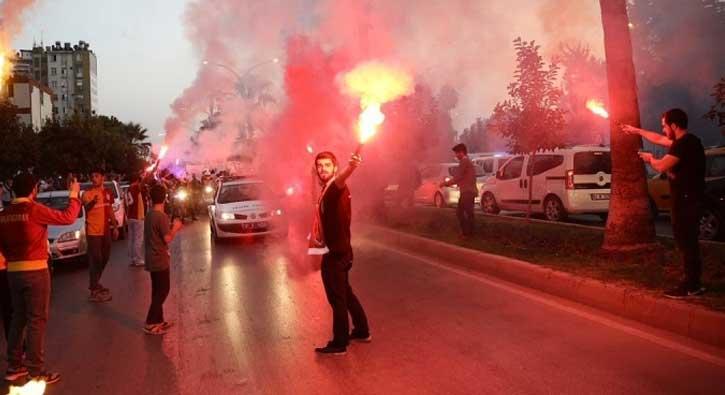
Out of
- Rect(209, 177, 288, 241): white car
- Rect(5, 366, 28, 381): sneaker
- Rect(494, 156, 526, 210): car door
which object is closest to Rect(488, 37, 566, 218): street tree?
Rect(494, 156, 526, 210): car door

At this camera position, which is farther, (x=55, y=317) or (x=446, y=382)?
(x=55, y=317)

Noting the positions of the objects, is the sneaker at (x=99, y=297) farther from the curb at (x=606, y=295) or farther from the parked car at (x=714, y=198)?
the parked car at (x=714, y=198)

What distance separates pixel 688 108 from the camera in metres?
42.7

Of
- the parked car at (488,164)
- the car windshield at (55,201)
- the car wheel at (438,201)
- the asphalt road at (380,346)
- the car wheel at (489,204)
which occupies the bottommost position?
the asphalt road at (380,346)

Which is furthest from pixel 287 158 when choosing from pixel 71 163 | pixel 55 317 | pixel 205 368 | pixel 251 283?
pixel 71 163

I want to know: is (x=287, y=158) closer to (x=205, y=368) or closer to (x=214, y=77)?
(x=214, y=77)

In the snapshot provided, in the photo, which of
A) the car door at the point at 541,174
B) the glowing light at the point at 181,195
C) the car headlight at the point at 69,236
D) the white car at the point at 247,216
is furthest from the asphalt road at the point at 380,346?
the glowing light at the point at 181,195

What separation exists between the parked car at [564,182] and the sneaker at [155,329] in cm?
1070

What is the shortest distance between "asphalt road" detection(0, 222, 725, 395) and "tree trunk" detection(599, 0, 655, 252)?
203 centimetres

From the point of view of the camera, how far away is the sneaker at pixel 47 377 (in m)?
5.05

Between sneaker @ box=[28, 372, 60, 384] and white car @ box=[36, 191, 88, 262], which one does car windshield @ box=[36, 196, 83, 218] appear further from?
sneaker @ box=[28, 372, 60, 384]

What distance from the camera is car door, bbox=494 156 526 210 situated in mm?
16719

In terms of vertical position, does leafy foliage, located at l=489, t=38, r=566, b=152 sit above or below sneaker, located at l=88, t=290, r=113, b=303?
above

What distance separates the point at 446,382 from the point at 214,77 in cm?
2242
